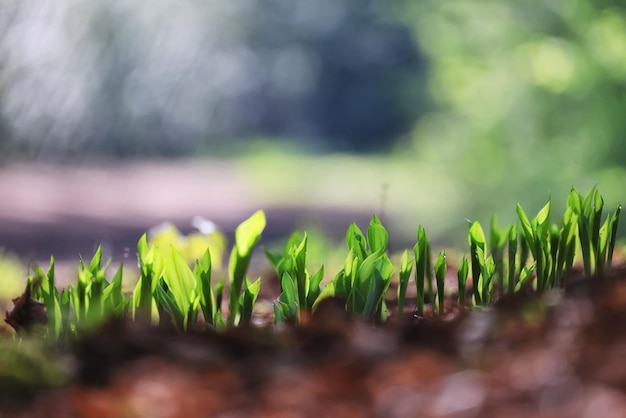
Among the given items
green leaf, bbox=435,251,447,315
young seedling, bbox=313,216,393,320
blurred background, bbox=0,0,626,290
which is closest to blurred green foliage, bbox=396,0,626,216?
blurred background, bbox=0,0,626,290

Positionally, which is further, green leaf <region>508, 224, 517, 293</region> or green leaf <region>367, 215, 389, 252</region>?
green leaf <region>508, 224, 517, 293</region>

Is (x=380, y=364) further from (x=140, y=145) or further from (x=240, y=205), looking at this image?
(x=140, y=145)

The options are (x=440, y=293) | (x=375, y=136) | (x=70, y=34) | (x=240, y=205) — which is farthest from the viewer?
(x=375, y=136)

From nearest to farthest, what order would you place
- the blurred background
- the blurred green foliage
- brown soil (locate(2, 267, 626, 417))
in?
brown soil (locate(2, 267, 626, 417)) < the blurred green foliage < the blurred background

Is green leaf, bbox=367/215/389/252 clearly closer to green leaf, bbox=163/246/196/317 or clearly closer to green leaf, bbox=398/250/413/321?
green leaf, bbox=398/250/413/321

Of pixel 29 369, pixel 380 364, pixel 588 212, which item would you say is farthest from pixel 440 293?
pixel 29 369

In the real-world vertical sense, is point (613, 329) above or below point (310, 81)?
below
